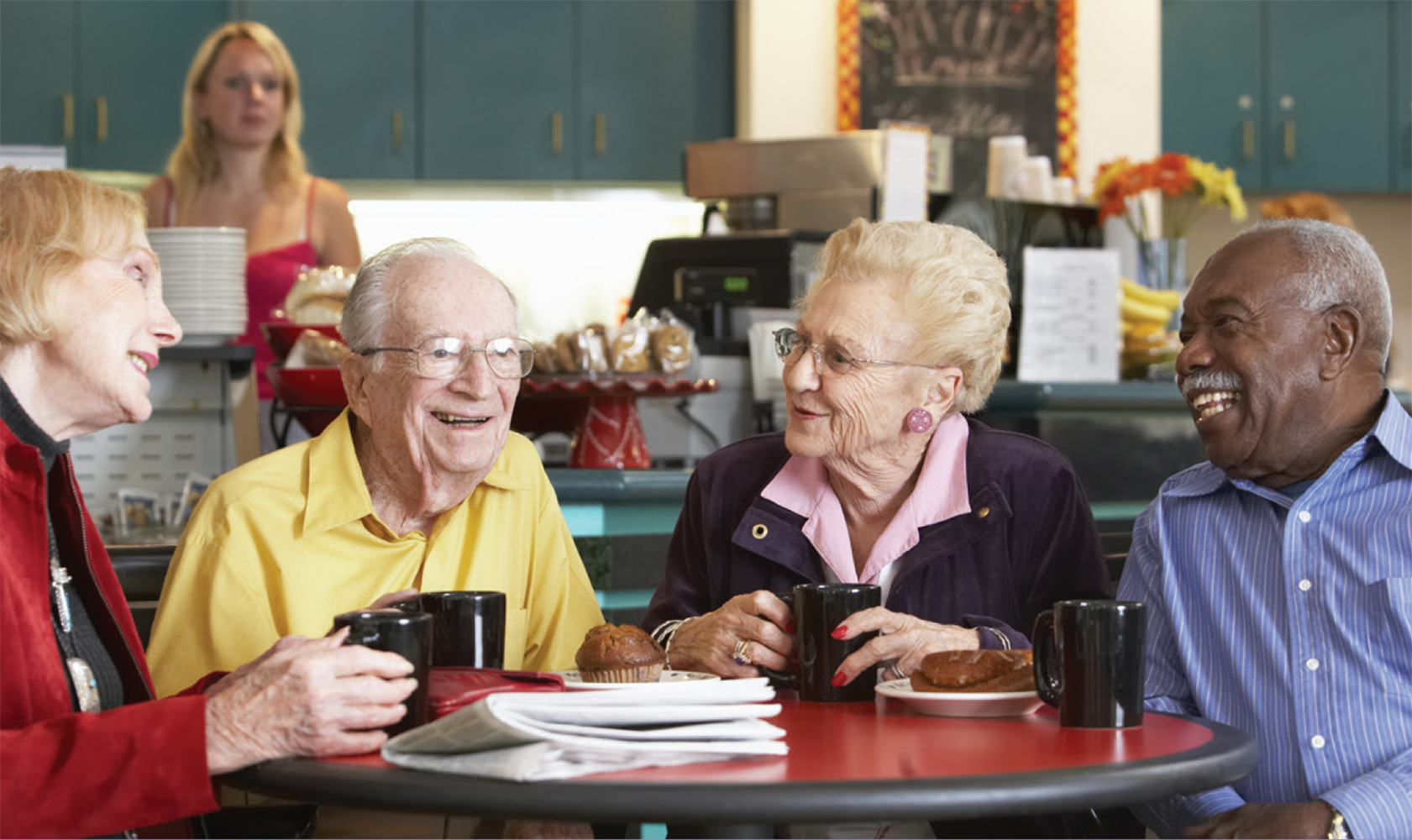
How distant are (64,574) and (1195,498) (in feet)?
4.00

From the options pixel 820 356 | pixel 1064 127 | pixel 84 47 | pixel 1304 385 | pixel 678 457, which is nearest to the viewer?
pixel 1304 385

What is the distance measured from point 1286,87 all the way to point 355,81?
417cm

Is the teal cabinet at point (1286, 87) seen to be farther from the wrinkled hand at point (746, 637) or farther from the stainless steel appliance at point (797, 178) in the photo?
the wrinkled hand at point (746, 637)

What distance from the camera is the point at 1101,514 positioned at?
3.49m

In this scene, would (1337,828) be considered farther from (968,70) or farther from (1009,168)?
(968,70)

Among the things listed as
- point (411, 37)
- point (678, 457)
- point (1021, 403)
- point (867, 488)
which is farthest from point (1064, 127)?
point (867, 488)

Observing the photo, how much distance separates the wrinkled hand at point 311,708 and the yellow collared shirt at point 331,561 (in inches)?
18.4

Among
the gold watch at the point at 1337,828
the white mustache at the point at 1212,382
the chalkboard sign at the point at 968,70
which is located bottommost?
the gold watch at the point at 1337,828

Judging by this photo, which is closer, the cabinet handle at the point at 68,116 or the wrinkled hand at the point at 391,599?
the wrinkled hand at the point at 391,599

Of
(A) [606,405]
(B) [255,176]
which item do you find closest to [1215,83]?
(B) [255,176]

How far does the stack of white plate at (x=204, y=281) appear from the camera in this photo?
9.32 ft

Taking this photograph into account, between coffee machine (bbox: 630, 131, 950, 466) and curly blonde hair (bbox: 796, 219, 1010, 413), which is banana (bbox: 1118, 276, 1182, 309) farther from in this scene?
curly blonde hair (bbox: 796, 219, 1010, 413)

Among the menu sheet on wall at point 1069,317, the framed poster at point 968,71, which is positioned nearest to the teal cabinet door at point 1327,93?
the framed poster at point 968,71

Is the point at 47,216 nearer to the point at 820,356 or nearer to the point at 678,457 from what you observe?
the point at 820,356
